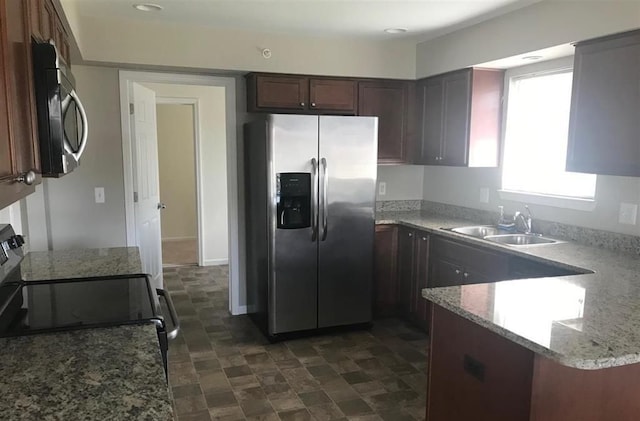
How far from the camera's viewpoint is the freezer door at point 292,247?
3537mm

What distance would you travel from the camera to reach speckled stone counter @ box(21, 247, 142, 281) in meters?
2.21

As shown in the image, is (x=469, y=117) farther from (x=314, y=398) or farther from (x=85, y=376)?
(x=85, y=376)

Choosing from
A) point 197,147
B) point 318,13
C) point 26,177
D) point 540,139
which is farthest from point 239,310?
point 26,177

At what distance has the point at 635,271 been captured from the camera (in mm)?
2383

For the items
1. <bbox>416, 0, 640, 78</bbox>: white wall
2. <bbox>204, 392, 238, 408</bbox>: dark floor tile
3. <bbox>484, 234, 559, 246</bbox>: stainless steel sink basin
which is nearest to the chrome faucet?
<bbox>484, 234, 559, 246</bbox>: stainless steel sink basin

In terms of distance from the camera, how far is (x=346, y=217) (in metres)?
3.82

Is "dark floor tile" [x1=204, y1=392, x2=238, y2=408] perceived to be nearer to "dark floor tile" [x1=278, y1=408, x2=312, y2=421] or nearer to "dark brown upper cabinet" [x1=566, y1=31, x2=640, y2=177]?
"dark floor tile" [x1=278, y1=408, x2=312, y2=421]

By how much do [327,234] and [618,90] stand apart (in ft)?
6.90

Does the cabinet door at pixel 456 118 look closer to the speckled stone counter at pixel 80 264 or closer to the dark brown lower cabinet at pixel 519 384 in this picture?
the dark brown lower cabinet at pixel 519 384

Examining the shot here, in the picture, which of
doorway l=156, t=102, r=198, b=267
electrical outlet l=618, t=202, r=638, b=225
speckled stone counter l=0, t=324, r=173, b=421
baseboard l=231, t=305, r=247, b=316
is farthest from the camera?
doorway l=156, t=102, r=198, b=267

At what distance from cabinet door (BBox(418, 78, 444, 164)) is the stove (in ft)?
9.18

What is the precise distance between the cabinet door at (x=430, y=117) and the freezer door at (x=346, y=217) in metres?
0.61

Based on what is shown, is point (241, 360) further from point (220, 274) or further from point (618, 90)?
point (618, 90)

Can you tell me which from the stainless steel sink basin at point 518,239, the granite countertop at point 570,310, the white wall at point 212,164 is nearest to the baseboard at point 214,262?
the white wall at point 212,164
